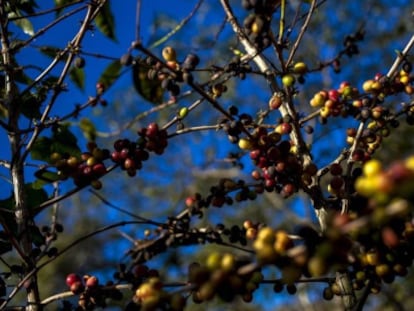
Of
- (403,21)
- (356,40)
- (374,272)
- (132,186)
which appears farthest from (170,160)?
(374,272)

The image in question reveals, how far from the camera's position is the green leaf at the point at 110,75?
1540mm

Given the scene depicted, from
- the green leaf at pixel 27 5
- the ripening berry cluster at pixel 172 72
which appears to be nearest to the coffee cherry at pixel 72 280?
the ripening berry cluster at pixel 172 72

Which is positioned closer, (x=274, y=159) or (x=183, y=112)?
(x=274, y=159)

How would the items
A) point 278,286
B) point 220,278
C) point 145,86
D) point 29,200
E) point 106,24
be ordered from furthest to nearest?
point 106,24 → point 145,86 → point 29,200 → point 278,286 → point 220,278

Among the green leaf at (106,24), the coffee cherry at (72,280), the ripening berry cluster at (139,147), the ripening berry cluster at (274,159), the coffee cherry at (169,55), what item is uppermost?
the green leaf at (106,24)

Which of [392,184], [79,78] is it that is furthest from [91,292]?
[79,78]

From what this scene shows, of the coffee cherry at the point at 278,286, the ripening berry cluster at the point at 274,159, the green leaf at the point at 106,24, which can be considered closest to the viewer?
the coffee cherry at the point at 278,286

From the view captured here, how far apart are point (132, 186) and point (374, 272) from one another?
11826mm

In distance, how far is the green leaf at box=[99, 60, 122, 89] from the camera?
5.05ft

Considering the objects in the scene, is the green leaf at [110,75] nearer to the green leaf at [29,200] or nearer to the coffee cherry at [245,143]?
the green leaf at [29,200]

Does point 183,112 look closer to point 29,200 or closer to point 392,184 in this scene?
→ point 29,200

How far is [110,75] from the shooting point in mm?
1555

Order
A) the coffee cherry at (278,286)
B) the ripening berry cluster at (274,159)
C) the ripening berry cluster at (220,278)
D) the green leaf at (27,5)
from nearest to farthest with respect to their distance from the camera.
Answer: the ripening berry cluster at (220,278), the coffee cherry at (278,286), the ripening berry cluster at (274,159), the green leaf at (27,5)

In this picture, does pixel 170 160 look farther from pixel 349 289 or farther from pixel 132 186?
pixel 349 289
